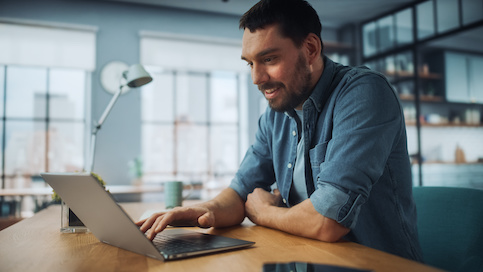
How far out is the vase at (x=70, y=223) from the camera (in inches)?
41.3

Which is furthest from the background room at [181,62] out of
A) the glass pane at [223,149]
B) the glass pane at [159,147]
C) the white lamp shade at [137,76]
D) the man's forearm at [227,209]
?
the man's forearm at [227,209]

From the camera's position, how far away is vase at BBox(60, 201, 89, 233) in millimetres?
1049

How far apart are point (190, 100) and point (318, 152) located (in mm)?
8958

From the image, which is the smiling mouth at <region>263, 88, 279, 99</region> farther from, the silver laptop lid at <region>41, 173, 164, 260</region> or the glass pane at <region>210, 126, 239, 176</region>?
the glass pane at <region>210, 126, 239, 176</region>

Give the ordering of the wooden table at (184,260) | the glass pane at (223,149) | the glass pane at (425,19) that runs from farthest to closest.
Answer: the glass pane at (223,149)
the glass pane at (425,19)
the wooden table at (184,260)

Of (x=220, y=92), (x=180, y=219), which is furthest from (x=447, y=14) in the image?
(x=220, y=92)

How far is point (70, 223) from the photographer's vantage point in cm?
106

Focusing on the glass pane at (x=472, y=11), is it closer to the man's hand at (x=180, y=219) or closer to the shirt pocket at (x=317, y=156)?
the shirt pocket at (x=317, y=156)

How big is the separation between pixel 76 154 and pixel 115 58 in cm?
162

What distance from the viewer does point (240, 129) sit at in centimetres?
607

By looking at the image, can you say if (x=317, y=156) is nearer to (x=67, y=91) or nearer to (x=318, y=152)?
(x=318, y=152)

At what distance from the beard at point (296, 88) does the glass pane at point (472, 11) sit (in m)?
3.90

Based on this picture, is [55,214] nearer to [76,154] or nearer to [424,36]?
[76,154]

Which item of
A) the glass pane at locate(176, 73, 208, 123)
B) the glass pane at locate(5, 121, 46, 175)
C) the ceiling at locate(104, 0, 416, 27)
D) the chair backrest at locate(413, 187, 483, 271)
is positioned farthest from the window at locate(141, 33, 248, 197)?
the chair backrest at locate(413, 187, 483, 271)
